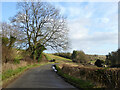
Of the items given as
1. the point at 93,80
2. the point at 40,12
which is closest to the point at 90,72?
the point at 93,80

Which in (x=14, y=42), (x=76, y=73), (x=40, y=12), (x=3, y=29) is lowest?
(x=76, y=73)

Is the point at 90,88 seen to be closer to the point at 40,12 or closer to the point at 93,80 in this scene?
the point at 93,80

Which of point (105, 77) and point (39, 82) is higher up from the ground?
point (105, 77)

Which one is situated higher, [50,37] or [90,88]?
[50,37]

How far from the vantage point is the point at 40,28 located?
124ft

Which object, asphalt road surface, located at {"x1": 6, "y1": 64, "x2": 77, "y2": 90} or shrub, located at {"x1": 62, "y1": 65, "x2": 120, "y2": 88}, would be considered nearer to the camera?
shrub, located at {"x1": 62, "y1": 65, "x2": 120, "y2": 88}

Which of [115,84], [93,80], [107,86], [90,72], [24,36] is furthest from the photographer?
[24,36]

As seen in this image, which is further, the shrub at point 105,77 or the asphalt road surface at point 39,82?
the asphalt road surface at point 39,82

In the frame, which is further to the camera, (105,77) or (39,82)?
(39,82)

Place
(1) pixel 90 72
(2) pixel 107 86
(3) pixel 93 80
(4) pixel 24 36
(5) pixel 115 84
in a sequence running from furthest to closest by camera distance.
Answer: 1. (4) pixel 24 36
2. (1) pixel 90 72
3. (3) pixel 93 80
4. (2) pixel 107 86
5. (5) pixel 115 84

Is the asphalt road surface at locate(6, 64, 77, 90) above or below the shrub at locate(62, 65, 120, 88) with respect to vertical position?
below

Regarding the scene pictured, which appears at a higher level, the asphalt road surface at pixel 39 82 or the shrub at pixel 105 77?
the shrub at pixel 105 77

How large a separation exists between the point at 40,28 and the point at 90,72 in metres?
27.6

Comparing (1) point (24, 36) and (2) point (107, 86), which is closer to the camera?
(2) point (107, 86)
